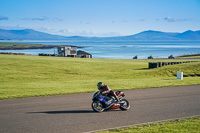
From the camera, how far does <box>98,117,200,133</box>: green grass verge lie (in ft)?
32.5

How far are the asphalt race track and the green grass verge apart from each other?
2.43ft

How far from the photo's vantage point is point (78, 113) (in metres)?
13.0

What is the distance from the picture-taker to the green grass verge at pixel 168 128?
9906 mm

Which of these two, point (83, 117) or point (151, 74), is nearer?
point (83, 117)

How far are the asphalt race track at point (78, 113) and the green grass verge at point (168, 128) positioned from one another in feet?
2.43

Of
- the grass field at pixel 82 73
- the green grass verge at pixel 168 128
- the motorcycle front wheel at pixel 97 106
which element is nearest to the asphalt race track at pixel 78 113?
the motorcycle front wheel at pixel 97 106

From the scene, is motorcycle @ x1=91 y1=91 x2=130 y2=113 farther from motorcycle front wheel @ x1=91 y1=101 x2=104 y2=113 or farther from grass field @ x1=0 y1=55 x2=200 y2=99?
grass field @ x1=0 y1=55 x2=200 y2=99

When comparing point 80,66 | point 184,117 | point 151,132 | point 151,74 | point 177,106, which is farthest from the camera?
point 80,66

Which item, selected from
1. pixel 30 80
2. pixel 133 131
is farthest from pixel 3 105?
pixel 30 80

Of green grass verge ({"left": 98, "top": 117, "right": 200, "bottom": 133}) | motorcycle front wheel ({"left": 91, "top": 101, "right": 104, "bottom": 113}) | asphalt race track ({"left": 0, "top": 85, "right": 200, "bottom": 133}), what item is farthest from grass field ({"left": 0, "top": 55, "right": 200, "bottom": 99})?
green grass verge ({"left": 98, "top": 117, "right": 200, "bottom": 133})

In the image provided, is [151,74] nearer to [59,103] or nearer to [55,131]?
[59,103]

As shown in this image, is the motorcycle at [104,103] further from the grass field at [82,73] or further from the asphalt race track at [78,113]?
the grass field at [82,73]

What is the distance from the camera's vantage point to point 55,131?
10.0 m

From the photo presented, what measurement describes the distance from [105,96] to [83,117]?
5.81 ft
